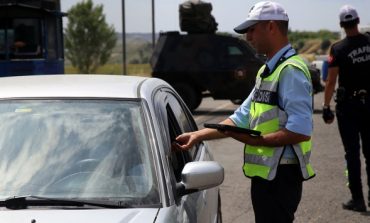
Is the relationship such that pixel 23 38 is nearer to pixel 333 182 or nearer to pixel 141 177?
pixel 333 182

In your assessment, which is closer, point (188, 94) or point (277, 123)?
point (277, 123)

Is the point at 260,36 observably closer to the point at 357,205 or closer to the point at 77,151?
the point at 77,151

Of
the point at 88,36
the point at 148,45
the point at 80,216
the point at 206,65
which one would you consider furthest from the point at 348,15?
the point at 148,45

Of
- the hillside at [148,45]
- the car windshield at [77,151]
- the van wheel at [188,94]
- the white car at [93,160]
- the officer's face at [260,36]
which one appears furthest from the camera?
the hillside at [148,45]

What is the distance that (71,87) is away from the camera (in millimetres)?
3979

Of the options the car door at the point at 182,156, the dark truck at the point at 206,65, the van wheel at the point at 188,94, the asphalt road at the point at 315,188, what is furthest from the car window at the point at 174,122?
the van wheel at the point at 188,94

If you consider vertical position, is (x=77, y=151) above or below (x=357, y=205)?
above

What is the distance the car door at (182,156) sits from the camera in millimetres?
3574

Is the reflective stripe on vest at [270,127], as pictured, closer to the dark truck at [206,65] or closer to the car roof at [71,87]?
the car roof at [71,87]

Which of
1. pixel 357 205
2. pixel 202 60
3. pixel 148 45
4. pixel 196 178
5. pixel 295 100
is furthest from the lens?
pixel 148 45

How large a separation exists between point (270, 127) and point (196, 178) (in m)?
0.59

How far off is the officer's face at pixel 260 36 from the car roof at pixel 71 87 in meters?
0.69

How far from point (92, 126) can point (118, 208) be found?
612 mm

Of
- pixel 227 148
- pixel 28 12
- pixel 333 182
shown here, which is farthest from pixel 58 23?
pixel 333 182
